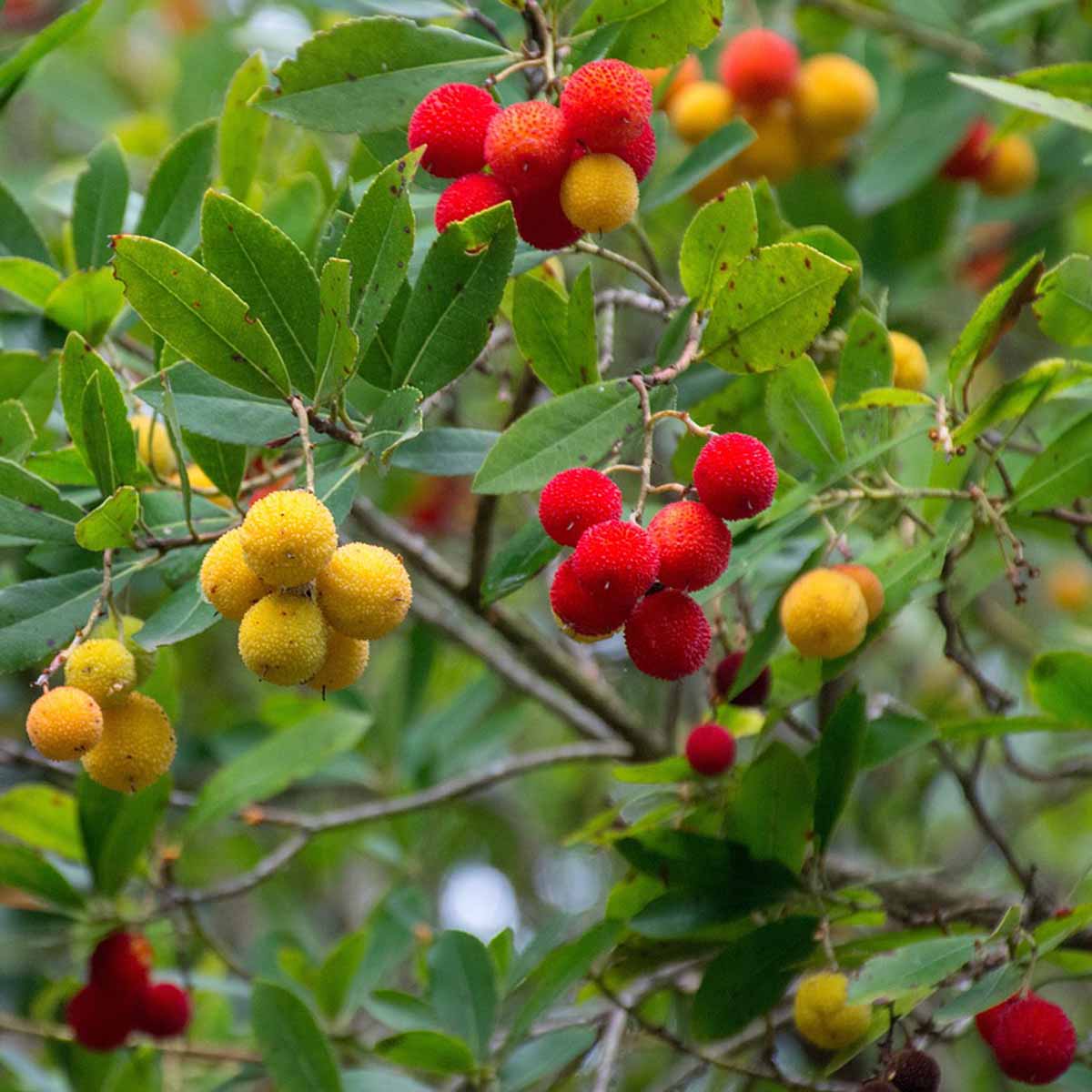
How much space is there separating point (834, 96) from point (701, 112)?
0.22 m

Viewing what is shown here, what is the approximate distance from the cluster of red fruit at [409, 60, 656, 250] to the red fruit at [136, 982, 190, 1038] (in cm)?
111

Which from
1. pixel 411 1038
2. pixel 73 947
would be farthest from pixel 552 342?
pixel 73 947

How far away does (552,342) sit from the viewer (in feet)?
4.00

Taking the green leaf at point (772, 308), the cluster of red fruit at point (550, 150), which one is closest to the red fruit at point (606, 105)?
the cluster of red fruit at point (550, 150)

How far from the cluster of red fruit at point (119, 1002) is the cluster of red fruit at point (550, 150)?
109 centimetres

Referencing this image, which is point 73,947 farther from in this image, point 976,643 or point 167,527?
point 976,643

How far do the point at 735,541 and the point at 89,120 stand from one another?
220 cm

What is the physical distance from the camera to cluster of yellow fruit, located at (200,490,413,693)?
2.92ft

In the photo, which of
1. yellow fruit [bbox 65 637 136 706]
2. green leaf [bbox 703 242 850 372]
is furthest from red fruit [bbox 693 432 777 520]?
yellow fruit [bbox 65 637 136 706]

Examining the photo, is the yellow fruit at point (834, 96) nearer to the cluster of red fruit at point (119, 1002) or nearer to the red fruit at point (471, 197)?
the red fruit at point (471, 197)

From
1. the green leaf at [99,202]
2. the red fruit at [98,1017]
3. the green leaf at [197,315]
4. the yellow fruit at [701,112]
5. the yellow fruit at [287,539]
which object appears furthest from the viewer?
the yellow fruit at [701,112]

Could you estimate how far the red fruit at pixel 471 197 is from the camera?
1.07 metres

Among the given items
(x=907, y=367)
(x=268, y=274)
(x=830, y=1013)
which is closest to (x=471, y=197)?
(x=268, y=274)

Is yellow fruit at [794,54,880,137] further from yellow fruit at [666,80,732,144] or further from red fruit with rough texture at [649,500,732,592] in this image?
red fruit with rough texture at [649,500,732,592]
